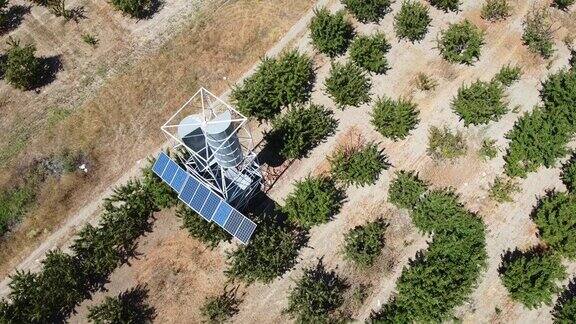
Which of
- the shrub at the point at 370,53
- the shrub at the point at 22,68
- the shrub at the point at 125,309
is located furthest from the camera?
the shrub at the point at 370,53

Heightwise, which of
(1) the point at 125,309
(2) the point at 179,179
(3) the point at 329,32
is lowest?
(1) the point at 125,309

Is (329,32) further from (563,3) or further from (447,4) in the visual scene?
(563,3)

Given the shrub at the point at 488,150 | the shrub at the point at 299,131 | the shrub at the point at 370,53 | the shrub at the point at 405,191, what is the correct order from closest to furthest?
the shrub at the point at 405,191 < the shrub at the point at 299,131 < the shrub at the point at 488,150 < the shrub at the point at 370,53

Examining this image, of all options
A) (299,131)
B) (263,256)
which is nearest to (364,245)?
(263,256)

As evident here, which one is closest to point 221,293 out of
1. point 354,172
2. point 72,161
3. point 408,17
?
point 354,172

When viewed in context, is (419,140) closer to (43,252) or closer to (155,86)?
(155,86)

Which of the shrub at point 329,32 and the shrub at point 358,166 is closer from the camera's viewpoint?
the shrub at point 358,166

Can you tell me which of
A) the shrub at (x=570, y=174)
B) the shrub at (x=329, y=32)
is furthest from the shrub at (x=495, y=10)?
the shrub at (x=570, y=174)

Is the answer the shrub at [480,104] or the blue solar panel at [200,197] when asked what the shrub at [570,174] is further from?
the blue solar panel at [200,197]
